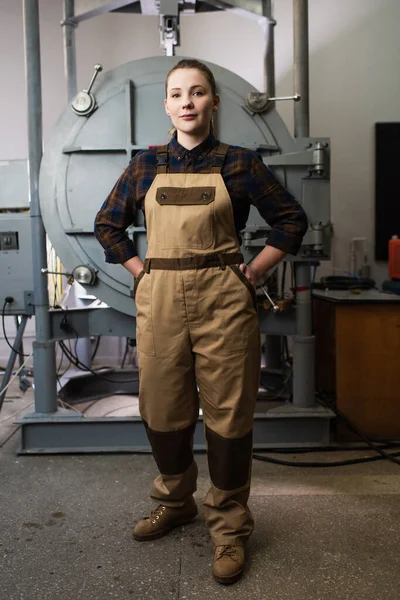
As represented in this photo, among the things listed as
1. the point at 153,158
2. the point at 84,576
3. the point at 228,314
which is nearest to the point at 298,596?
the point at 84,576

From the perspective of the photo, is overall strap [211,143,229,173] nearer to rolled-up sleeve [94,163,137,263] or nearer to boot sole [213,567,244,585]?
rolled-up sleeve [94,163,137,263]

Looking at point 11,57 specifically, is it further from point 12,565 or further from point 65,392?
point 12,565

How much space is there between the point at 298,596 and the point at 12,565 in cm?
85

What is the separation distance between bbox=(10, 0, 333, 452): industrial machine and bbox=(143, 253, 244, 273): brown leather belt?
739 mm

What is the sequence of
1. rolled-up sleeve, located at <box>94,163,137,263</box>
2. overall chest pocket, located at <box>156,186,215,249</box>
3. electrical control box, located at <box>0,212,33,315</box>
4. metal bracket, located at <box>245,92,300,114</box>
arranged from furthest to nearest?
1. electrical control box, located at <box>0,212,33,315</box>
2. metal bracket, located at <box>245,92,300,114</box>
3. rolled-up sleeve, located at <box>94,163,137,263</box>
4. overall chest pocket, located at <box>156,186,215,249</box>

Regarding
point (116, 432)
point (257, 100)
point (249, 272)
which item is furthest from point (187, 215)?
point (116, 432)

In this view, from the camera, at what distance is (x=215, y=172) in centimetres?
156

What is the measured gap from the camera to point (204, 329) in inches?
61.3

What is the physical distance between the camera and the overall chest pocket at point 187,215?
4.96 ft

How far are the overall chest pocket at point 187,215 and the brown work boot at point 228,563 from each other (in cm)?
89

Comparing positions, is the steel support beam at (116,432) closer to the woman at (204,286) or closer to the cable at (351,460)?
the cable at (351,460)

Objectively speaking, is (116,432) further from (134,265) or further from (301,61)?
(301,61)

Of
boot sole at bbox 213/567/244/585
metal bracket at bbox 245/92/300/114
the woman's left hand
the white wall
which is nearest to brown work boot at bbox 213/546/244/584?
boot sole at bbox 213/567/244/585

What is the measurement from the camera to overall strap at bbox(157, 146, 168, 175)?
1.60m
